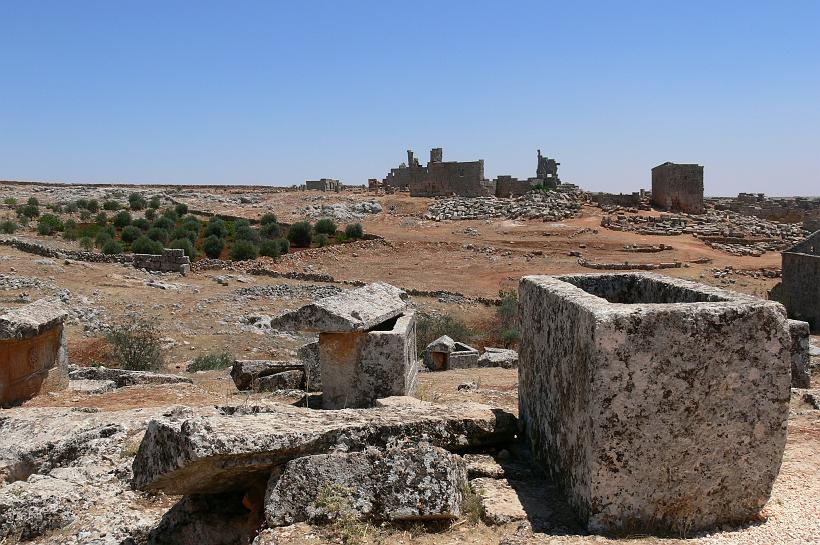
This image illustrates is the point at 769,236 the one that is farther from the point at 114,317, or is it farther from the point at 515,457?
the point at 515,457

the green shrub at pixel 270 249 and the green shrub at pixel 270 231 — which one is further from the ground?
the green shrub at pixel 270 231

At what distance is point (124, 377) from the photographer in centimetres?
1045

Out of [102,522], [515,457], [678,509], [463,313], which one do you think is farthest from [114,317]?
[678,509]

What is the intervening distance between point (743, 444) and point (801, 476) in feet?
3.18

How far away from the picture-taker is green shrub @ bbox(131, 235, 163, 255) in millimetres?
29969

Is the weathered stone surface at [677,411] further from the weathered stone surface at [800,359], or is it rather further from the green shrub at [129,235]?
the green shrub at [129,235]

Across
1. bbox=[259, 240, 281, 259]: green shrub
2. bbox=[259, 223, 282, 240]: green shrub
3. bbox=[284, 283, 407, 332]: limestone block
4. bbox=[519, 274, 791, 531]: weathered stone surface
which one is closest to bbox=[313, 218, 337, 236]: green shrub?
bbox=[259, 223, 282, 240]: green shrub

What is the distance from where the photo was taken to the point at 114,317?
667 inches

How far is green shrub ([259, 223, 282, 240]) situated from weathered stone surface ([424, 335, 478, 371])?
75.4 feet

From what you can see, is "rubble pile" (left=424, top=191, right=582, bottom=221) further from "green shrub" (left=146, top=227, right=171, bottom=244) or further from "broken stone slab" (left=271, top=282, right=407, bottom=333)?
Answer: "broken stone slab" (left=271, top=282, right=407, bottom=333)

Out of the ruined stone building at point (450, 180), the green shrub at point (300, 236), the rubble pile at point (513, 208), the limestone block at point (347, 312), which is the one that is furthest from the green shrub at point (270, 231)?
the limestone block at point (347, 312)

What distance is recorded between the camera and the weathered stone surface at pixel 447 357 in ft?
40.5

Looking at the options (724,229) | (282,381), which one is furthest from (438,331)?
(724,229)

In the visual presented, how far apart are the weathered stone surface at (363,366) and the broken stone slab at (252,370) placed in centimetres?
225
